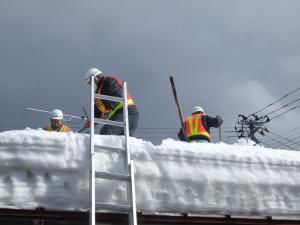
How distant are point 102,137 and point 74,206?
835mm

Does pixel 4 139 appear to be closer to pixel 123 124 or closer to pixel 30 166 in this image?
pixel 30 166

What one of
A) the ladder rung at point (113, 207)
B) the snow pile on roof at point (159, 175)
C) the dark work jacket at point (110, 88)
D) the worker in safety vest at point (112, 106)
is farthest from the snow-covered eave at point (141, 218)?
the dark work jacket at point (110, 88)

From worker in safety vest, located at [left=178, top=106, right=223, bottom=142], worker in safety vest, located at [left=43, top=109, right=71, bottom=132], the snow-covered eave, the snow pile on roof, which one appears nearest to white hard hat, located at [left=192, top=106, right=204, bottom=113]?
worker in safety vest, located at [left=178, top=106, right=223, bottom=142]

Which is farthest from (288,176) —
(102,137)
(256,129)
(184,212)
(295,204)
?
(256,129)

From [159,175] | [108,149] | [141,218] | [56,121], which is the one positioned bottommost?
[141,218]

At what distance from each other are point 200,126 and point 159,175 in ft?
11.7

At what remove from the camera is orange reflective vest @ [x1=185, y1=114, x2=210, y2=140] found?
28.6ft

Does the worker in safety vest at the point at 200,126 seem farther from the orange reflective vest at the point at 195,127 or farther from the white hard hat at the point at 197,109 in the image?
the white hard hat at the point at 197,109

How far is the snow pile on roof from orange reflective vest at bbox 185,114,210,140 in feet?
8.53

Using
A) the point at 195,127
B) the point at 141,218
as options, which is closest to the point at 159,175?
the point at 141,218

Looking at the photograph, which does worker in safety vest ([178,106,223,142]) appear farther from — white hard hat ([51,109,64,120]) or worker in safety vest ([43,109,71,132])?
white hard hat ([51,109,64,120])

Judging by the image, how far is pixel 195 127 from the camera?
877 centimetres

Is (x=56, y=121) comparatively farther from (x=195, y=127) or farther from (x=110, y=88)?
(x=195, y=127)

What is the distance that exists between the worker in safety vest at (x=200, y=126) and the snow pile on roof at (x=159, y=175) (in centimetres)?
257
